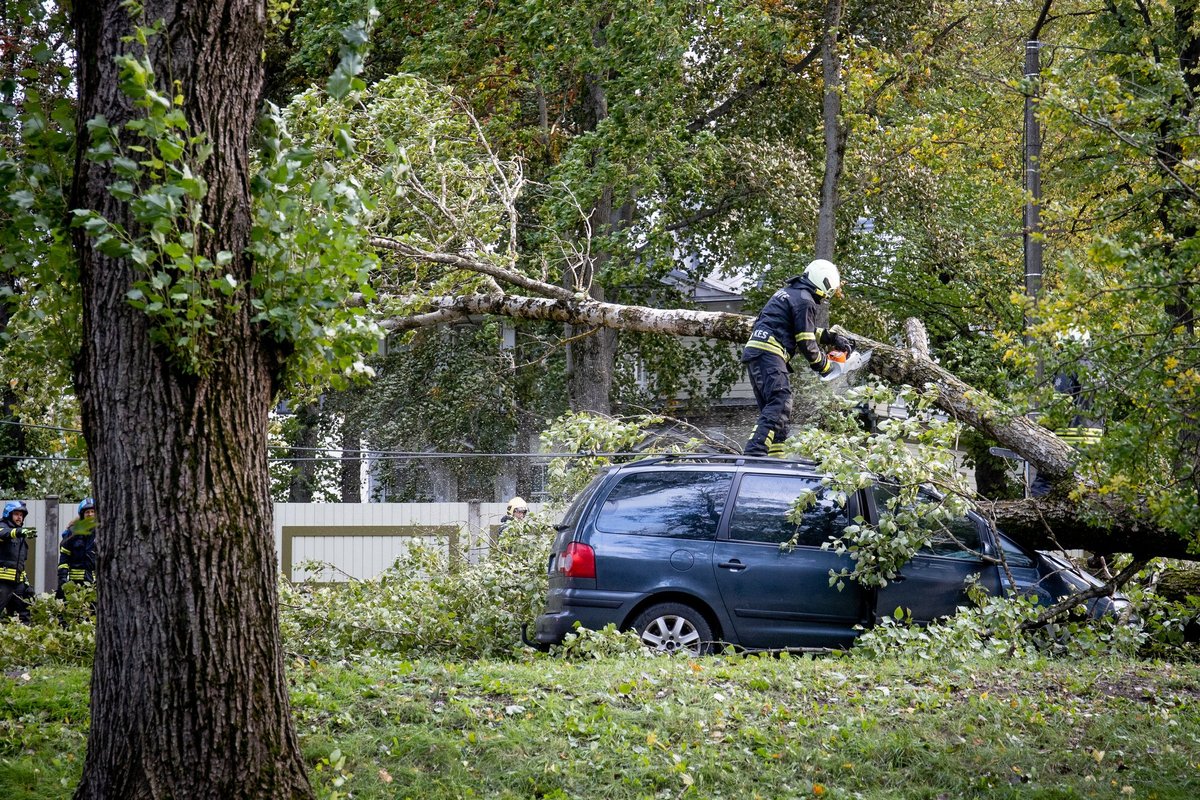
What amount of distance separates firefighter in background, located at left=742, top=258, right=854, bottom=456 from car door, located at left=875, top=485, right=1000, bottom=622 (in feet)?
4.87

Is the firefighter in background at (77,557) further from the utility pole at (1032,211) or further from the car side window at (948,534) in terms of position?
the utility pole at (1032,211)

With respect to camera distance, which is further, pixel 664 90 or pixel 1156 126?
pixel 664 90

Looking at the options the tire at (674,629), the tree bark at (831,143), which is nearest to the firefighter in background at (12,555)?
the tire at (674,629)

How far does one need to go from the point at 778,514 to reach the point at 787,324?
2.30m

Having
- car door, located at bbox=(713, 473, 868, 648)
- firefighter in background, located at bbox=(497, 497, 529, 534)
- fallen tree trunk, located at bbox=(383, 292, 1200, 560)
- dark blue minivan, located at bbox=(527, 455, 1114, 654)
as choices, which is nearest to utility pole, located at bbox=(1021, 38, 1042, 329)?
fallen tree trunk, located at bbox=(383, 292, 1200, 560)

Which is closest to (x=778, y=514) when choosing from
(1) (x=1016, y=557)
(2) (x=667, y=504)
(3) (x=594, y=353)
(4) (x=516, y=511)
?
(2) (x=667, y=504)

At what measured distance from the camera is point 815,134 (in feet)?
68.8

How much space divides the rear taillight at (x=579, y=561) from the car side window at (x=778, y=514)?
1046 mm

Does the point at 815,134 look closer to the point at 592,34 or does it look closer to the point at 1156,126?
the point at 592,34

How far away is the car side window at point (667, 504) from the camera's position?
8555mm

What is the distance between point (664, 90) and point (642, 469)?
940 centimetres

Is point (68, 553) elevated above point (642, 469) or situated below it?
below

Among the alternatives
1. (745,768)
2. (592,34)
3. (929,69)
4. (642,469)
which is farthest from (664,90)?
(745,768)

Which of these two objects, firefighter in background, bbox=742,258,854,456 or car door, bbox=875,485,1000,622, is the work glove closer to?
firefighter in background, bbox=742,258,854,456
